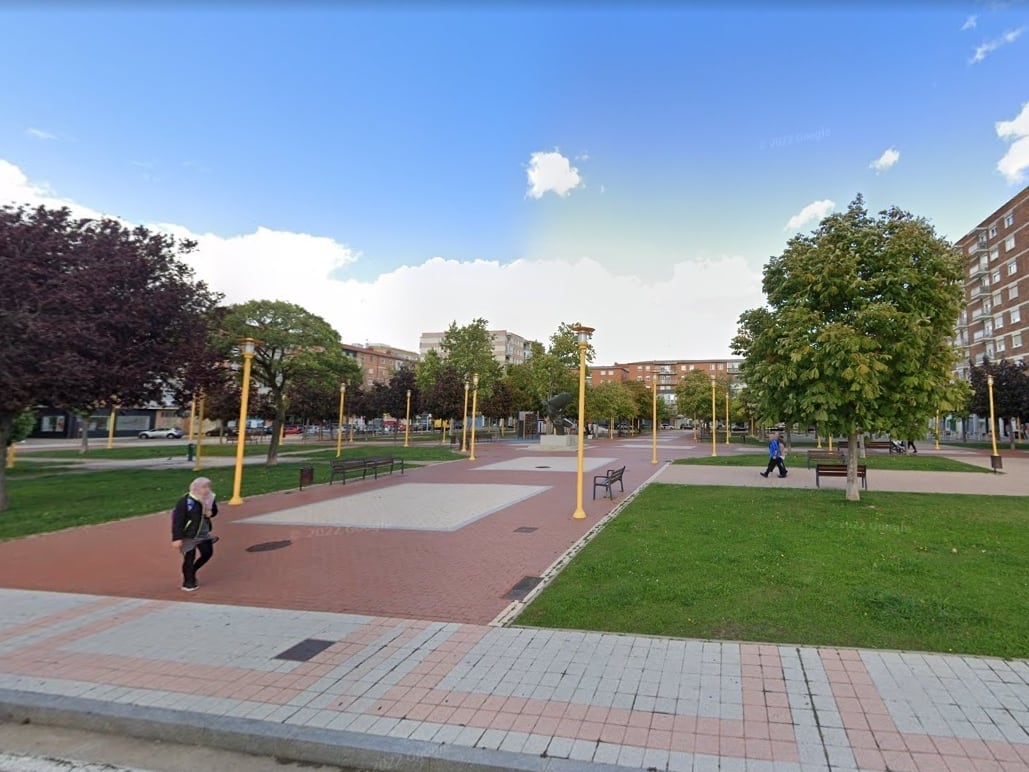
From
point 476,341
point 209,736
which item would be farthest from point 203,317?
point 476,341

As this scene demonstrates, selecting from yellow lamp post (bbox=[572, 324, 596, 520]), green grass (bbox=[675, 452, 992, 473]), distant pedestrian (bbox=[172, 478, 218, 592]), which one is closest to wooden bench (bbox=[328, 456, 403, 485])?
yellow lamp post (bbox=[572, 324, 596, 520])

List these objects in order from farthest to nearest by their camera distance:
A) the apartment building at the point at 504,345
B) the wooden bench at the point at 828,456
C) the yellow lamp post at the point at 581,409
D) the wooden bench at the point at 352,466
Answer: the apartment building at the point at 504,345
the wooden bench at the point at 828,456
the wooden bench at the point at 352,466
the yellow lamp post at the point at 581,409

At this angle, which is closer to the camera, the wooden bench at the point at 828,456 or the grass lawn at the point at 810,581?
the grass lawn at the point at 810,581

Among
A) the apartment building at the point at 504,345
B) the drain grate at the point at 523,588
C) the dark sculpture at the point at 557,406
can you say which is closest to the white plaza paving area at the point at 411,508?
the drain grate at the point at 523,588

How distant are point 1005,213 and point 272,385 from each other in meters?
74.1

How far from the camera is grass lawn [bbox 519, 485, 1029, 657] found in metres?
→ 5.12

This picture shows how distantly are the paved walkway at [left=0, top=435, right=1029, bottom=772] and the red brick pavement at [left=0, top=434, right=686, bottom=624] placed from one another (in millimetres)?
57

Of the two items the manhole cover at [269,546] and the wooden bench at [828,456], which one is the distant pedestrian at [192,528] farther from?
the wooden bench at [828,456]

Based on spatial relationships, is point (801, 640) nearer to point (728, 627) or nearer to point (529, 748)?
point (728, 627)

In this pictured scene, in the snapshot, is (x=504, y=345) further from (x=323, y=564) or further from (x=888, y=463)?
(x=323, y=564)

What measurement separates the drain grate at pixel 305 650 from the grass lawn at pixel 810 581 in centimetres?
197

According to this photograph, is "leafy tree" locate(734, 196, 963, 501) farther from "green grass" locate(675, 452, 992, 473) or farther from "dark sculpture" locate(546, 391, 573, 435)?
"dark sculpture" locate(546, 391, 573, 435)

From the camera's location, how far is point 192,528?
264 inches

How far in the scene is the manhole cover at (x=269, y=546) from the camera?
29.5 ft
